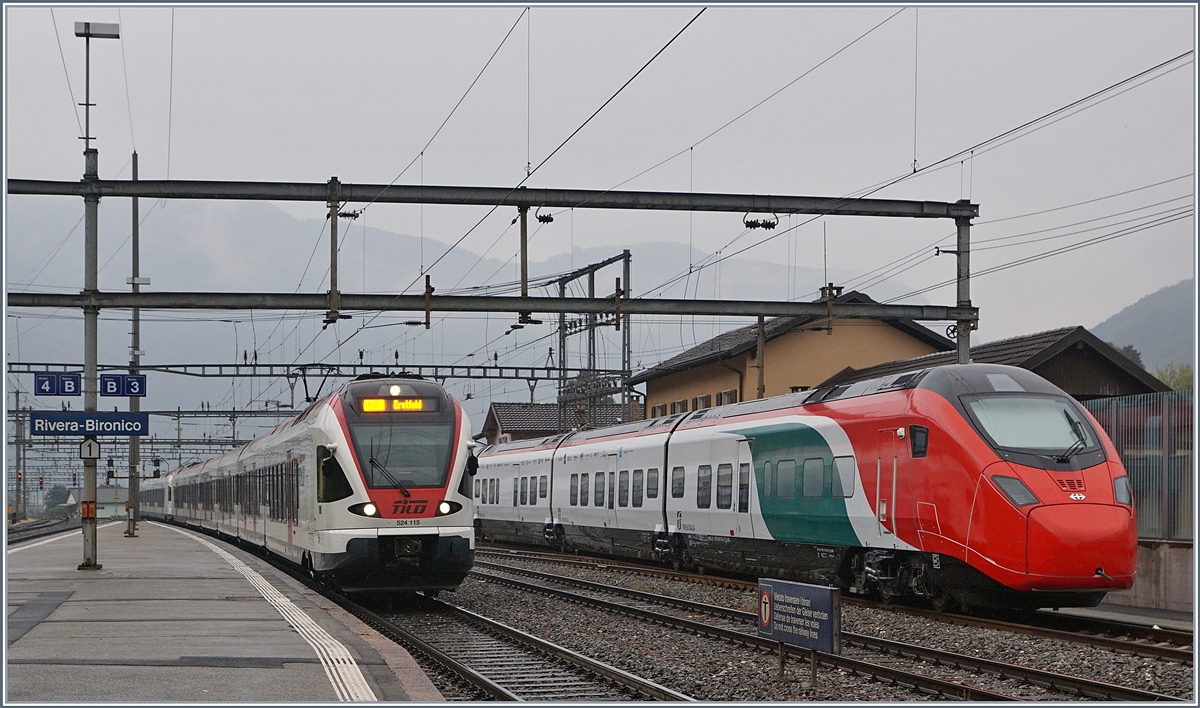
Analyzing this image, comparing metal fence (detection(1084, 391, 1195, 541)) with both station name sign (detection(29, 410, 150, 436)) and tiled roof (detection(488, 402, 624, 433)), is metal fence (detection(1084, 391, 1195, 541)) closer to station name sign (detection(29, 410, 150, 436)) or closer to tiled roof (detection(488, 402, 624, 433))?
station name sign (detection(29, 410, 150, 436))

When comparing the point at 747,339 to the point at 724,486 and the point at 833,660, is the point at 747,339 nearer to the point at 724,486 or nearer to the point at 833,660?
the point at 724,486

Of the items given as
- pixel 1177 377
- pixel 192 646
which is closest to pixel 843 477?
pixel 192 646

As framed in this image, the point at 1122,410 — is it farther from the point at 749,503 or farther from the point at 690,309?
the point at 690,309

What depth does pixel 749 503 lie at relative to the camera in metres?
21.2

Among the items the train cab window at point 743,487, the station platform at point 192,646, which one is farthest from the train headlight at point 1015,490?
the station platform at point 192,646

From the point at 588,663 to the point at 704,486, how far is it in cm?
1111

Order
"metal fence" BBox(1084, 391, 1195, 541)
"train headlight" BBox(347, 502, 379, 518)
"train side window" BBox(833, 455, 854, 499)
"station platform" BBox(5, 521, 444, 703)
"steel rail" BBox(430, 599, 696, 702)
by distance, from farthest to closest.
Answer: "train headlight" BBox(347, 502, 379, 518) → "train side window" BBox(833, 455, 854, 499) → "metal fence" BBox(1084, 391, 1195, 541) → "steel rail" BBox(430, 599, 696, 702) → "station platform" BBox(5, 521, 444, 703)

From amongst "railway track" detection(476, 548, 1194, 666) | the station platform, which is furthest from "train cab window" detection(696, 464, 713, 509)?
the station platform

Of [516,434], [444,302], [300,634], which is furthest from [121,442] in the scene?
[300,634]

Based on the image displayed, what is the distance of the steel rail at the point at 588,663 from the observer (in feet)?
35.7

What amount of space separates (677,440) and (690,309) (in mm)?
2712

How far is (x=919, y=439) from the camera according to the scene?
16078mm

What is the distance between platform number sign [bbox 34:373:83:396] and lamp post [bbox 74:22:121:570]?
0.33 m

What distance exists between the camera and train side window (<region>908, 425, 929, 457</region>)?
15.9m
